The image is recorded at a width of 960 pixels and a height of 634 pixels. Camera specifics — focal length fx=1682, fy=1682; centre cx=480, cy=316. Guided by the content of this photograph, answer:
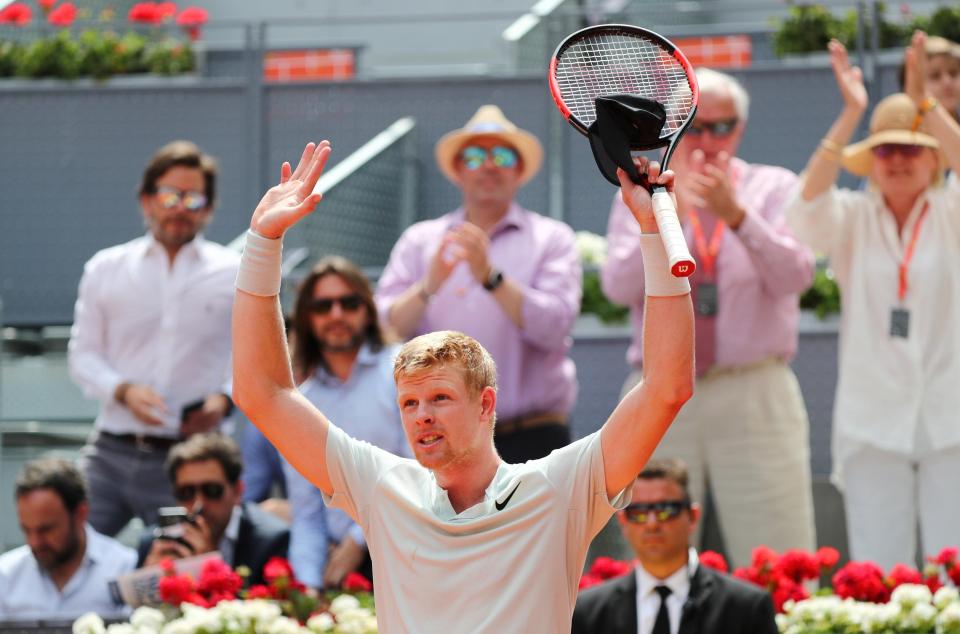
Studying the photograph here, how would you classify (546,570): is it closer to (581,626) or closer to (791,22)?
(581,626)

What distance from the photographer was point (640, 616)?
18.0 feet

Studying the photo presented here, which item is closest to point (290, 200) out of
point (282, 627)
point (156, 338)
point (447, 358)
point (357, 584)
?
point (447, 358)

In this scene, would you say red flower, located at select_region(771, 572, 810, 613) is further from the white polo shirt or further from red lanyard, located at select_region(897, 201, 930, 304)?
the white polo shirt

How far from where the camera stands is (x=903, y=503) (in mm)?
6219

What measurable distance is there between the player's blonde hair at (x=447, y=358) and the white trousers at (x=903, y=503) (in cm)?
315

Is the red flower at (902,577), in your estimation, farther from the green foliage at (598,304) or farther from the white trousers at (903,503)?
the green foliage at (598,304)

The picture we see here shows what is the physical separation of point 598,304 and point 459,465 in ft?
17.2

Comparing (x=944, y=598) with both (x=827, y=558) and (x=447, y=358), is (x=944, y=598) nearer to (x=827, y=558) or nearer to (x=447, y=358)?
(x=827, y=558)

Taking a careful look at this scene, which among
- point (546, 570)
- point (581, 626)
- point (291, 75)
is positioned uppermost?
point (291, 75)

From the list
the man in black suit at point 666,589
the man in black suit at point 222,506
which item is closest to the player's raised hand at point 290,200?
the man in black suit at point 666,589

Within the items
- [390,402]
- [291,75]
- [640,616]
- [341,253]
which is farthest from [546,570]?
[291,75]

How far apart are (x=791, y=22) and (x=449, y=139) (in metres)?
3.81

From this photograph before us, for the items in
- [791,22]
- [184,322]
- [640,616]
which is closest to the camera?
[640,616]

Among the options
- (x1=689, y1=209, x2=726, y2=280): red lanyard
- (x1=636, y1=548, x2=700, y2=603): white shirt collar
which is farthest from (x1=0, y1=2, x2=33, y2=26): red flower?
(x1=636, y1=548, x2=700, y2=603): white shirt collar
